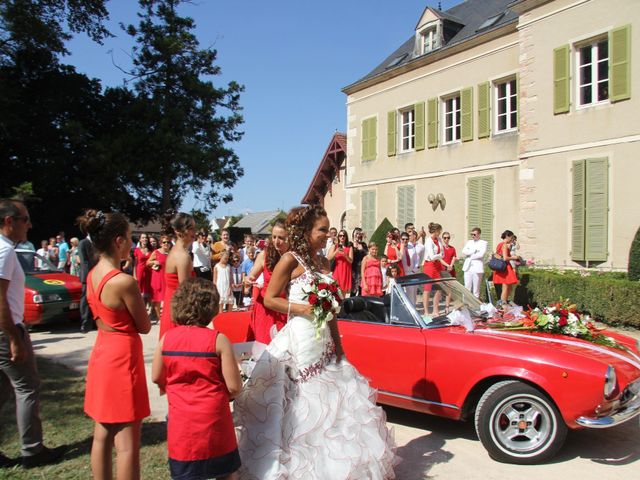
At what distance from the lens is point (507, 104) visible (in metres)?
17.1

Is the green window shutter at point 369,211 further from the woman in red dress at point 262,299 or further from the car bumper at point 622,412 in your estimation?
the car bumper at point 622,412

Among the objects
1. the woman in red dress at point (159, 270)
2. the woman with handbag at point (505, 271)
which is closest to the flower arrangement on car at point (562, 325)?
the woman in red dress at point (159, 270)

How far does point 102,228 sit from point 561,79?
1442cm

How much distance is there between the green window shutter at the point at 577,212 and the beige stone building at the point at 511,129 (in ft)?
0.09

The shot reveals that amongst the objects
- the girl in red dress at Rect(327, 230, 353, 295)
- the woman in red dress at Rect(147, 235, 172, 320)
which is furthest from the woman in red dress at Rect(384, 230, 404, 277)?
the woman in red dress at Rect(147, 235, 172, 320)

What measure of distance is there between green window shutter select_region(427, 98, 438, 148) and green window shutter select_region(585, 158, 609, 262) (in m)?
6.25

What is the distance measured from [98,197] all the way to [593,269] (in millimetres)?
21353

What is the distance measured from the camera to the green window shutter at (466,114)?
18.1 meters

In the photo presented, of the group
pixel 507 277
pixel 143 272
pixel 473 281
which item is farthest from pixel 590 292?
pixel 143 272

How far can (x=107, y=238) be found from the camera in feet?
11.1

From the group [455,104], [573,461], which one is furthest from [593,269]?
[573,461]

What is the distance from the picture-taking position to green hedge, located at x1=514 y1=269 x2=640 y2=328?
10.4 meters

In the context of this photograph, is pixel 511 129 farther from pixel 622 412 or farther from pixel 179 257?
pixel 179 257

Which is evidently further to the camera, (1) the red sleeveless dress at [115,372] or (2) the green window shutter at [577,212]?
(2) the green window shutter at [577,212]
